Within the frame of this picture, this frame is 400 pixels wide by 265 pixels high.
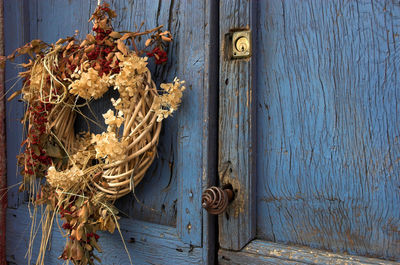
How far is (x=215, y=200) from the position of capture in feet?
4.36

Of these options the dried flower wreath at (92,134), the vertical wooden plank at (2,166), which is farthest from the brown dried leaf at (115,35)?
the vertical wooden plank at (2,166)

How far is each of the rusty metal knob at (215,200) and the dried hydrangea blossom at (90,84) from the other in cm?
60

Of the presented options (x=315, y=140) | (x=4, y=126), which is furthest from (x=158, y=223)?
(x=4, y=126)

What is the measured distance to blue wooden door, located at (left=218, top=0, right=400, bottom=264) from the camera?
1.16 meters

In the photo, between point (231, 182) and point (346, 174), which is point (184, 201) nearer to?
point (231, 182)

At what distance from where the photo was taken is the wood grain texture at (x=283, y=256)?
118cm

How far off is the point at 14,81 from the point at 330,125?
5.98ft

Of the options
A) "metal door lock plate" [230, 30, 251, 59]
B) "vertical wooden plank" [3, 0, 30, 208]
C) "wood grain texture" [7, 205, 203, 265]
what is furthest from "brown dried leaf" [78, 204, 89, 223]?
"vertical wooden plank" [3, 0, 30, 208]

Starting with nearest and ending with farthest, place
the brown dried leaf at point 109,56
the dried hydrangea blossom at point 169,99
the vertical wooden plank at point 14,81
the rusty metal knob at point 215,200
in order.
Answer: the rusty metal knob at point 215,200
the dried hydrangea blossom at point 169,99
the brown dried leaf at point 109,56
the vertical wooden plank at point 14,81

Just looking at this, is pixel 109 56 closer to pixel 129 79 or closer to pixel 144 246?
pixel 129 79

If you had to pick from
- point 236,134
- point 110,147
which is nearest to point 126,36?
point 110,147

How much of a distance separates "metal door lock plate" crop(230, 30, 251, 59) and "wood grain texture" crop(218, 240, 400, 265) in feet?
2.23

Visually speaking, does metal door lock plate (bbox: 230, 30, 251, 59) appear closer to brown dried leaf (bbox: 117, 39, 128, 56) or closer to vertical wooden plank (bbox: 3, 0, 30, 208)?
brown dried leaf (bbox: 117, 39, 128, 56)

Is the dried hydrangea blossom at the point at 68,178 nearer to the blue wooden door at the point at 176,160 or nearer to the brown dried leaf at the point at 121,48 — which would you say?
the blue wooden door at the point at 176,160
